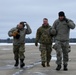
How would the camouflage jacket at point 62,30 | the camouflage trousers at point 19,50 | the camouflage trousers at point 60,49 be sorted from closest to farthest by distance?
the camouflage trousers at point 60,49 → the camouflage jacket at point 62,30 → the camouflage trousers at point 19,50

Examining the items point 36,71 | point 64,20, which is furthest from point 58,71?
point 64,20

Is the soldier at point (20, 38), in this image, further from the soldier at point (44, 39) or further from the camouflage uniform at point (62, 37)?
the camouflage uniform at point (62, 37)

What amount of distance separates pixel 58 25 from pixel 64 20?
0.93 feet

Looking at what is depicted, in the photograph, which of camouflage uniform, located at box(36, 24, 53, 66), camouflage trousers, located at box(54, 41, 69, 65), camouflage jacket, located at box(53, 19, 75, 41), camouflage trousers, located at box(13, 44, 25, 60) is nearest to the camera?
camouflage trousers, located at box(54, 41, 69, 65)

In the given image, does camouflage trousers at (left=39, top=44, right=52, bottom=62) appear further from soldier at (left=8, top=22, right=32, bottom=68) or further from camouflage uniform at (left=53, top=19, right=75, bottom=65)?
camouflage uniform at (left=53, top=19, right=75, bottom=65)

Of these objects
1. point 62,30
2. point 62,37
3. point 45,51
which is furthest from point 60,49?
point 45,51

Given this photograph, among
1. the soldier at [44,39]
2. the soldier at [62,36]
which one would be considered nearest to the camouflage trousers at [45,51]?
the soldier at [44,39]

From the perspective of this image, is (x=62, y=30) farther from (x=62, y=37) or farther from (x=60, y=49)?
(x=60, y=49)

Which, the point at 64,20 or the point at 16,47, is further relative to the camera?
the point at 16,47

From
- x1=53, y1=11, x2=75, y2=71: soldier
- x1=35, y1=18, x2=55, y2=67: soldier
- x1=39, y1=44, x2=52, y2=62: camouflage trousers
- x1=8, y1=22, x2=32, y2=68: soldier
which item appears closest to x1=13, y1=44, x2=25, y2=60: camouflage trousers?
x1=8, y1=22, x2=32, y2=68: soldier

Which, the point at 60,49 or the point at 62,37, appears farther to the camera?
the point at 62,37

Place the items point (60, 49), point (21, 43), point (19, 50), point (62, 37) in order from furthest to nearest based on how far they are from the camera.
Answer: point (21, 43)
point (19, 50)
point (62, 37)
point (60, 49)

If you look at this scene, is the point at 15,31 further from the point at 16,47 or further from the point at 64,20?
the point at 64,20

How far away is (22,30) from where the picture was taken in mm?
17578
